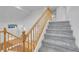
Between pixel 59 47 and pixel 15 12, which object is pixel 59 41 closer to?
pixel 59 47

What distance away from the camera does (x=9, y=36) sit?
2.09 m

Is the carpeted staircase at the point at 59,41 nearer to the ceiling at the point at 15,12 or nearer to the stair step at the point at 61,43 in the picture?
the stair step at the point at 61,43

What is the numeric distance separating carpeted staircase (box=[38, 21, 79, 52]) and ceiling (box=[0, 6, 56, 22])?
0.88m

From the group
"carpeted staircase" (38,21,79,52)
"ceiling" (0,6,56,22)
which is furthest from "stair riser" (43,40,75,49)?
"ceiling" (0,6,56,22)

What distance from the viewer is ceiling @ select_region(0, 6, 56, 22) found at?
211 cm

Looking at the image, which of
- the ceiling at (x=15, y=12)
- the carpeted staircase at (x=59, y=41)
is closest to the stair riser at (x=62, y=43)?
the carpeted staircase at (x=59, y=41)

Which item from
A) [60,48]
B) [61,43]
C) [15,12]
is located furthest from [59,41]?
[15,12]

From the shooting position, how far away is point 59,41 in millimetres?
2541

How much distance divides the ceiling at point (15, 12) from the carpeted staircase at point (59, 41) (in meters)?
0.88

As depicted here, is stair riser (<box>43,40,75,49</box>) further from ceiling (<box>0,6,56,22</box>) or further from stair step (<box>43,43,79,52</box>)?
ceiling (<box>0,6,56,22</box>)

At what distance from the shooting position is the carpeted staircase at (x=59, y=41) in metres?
2.29
